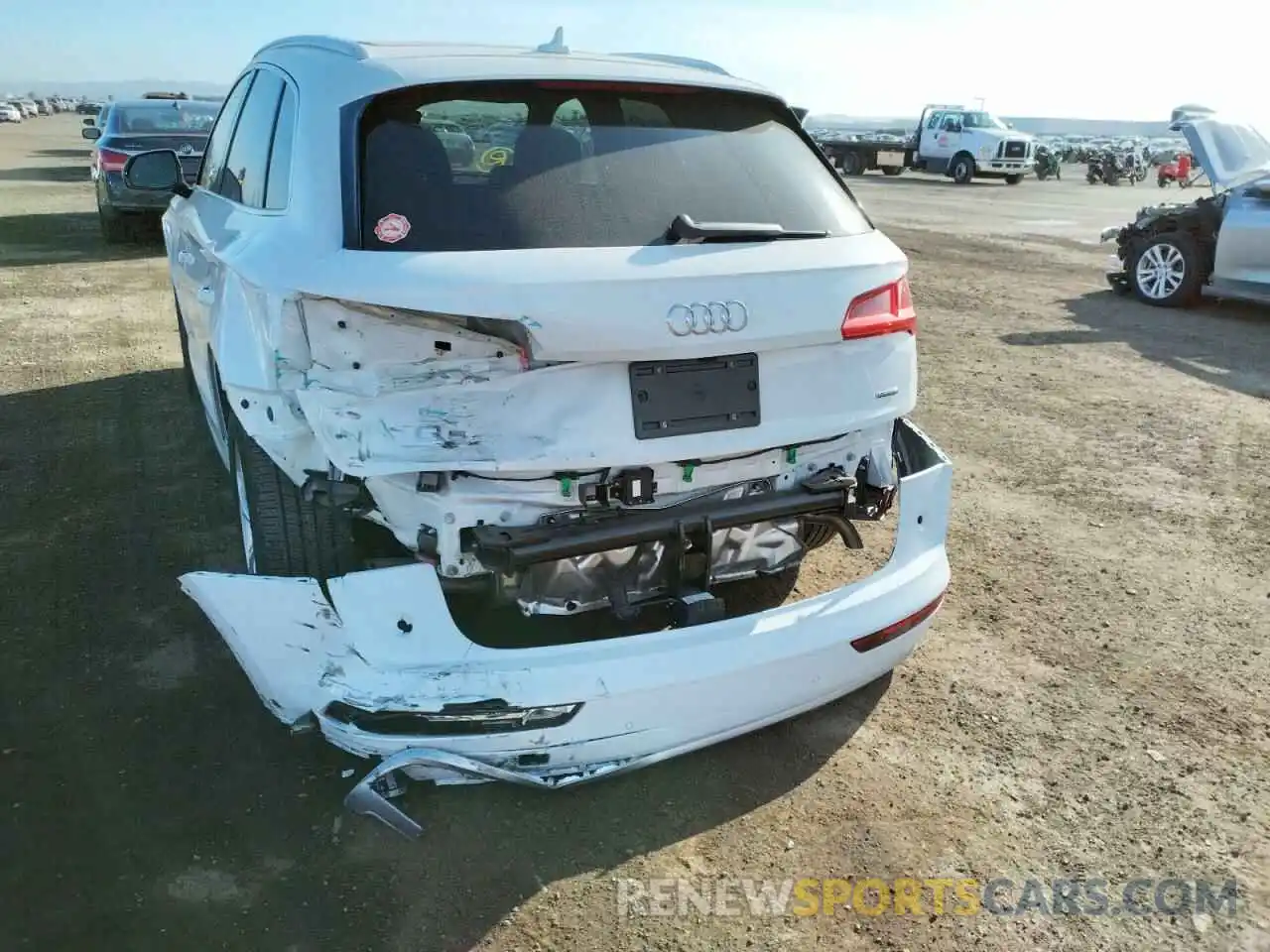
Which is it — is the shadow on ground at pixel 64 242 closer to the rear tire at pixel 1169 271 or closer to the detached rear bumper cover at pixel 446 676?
the detached rear bumper cover at pixel 446 676

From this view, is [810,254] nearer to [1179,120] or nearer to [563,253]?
[563,253]

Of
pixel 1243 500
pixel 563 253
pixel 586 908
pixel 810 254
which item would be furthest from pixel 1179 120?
pixel 586 908

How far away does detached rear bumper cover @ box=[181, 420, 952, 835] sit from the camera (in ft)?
8.28

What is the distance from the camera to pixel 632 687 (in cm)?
257

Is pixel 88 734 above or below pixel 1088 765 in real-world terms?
above

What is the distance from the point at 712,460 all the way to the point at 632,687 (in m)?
0.67

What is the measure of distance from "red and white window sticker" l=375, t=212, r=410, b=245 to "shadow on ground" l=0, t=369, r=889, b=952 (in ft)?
4.81

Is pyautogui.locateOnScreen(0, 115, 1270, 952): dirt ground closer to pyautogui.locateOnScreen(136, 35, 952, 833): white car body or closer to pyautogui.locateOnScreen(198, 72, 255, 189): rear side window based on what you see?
pyautogui.locateOnScreen(136, 35, 952, 833): white car body

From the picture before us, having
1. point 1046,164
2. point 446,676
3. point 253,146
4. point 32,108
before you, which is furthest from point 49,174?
point 32,108

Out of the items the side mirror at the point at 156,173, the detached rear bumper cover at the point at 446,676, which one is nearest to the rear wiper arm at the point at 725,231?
the detached rear bumper cover at the point at 446,676

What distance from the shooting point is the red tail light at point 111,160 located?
1177cm

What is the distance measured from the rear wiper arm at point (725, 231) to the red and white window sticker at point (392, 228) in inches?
27.6

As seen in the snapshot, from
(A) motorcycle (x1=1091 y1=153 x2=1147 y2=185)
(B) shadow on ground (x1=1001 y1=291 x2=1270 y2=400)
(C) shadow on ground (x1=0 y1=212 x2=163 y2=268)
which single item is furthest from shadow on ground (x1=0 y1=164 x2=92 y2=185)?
(A) motorcycle (x1=1091 y1=153 x2=1147 y2=185)

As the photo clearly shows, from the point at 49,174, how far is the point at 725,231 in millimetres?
24450
